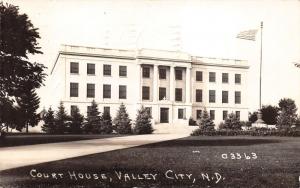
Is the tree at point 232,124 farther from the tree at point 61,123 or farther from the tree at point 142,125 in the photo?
the tree at point 61,123

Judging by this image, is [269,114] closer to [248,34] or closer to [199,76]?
[199,76]

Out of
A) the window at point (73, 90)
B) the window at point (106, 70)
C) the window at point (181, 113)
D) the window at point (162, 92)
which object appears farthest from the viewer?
the window at point (162, 92)

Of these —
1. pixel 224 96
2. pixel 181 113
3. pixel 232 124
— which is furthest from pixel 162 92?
pixel 232 124

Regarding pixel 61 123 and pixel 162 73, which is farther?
pixel 162 73

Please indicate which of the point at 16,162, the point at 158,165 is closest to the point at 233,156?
the point at 158,165

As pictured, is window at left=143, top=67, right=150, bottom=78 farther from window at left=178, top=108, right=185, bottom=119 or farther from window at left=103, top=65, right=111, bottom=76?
window at left=178, top=108, right=185, bottom=119

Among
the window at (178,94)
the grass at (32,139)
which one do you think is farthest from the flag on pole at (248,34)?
the window at (178,94)
